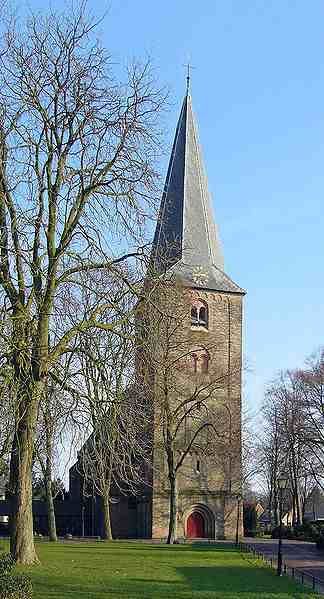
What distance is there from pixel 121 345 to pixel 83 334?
0.93 metres

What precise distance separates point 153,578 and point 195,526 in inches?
1235

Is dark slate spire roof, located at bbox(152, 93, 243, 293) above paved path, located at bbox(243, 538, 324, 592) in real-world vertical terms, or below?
above

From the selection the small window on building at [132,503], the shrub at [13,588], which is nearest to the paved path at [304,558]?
the shrub at [13,588]

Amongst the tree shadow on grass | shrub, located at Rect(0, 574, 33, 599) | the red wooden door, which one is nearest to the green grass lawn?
the tree shadow on grass

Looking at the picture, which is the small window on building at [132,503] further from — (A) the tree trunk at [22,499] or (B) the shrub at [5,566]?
(B) the shrub at [5,566]

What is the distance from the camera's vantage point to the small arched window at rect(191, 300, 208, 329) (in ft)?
181

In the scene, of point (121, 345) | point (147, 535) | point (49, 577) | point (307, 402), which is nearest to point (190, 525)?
point (147, 535)

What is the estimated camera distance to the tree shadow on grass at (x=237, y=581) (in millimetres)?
20047

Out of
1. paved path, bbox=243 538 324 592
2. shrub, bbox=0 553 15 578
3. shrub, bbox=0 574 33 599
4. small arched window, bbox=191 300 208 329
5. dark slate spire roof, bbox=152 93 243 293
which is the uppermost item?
dark slate spire roof, bbox=152 93 243 293

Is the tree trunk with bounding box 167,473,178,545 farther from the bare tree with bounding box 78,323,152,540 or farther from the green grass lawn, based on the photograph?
the bare tree with bounding box 78,323,152,540

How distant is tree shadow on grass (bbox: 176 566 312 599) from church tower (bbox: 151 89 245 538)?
51.4 feet

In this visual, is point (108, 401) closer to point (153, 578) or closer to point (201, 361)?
point (153, 578)

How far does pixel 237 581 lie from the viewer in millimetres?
22516

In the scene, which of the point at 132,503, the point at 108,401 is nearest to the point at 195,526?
the point at 132,503
